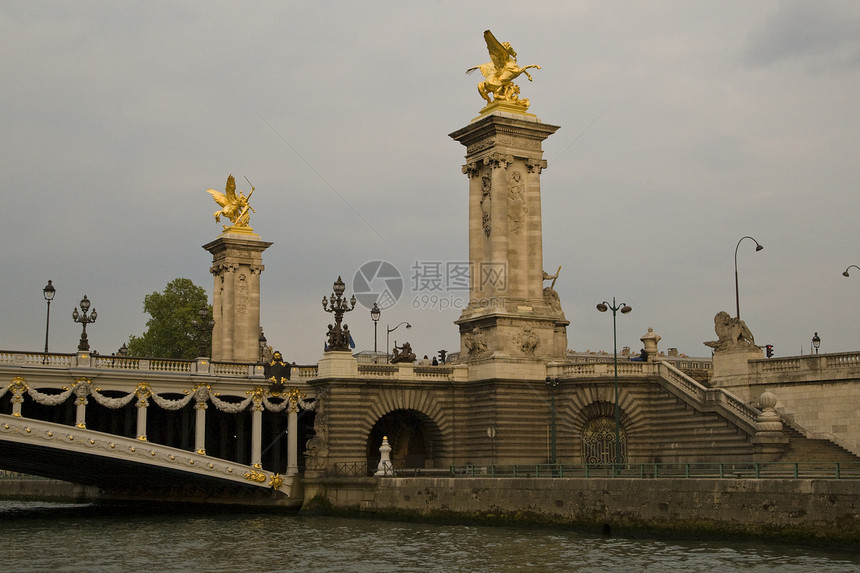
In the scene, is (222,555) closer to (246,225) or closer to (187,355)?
(246,225)

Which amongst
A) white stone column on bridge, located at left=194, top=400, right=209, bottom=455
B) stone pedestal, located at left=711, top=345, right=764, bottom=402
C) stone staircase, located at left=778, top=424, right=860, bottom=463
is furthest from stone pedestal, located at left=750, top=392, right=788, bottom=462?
white stone column on bridge, located at left=194, top=400, right=209, bottom=455

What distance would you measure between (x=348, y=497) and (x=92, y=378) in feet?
39.3

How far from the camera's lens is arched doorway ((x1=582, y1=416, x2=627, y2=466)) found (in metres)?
55.5

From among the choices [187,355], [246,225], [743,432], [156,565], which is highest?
[246,225]

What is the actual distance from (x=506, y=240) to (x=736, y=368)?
12101mm

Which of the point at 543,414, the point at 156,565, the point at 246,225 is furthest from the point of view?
the point at 246,225

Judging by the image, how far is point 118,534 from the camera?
4678cm

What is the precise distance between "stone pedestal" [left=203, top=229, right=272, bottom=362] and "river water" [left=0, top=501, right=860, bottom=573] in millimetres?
30794

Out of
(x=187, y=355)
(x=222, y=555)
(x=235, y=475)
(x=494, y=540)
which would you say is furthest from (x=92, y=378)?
(x=187, y=355)

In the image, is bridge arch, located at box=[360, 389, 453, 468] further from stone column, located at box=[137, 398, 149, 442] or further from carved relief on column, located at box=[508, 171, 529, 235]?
stone column, located at box=[137, 398, 149, 442]

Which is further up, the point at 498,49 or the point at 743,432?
the point at 498,49

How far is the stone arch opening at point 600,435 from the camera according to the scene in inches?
2184

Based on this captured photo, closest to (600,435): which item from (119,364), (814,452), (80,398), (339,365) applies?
(814,452)

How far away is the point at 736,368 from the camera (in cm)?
5297
